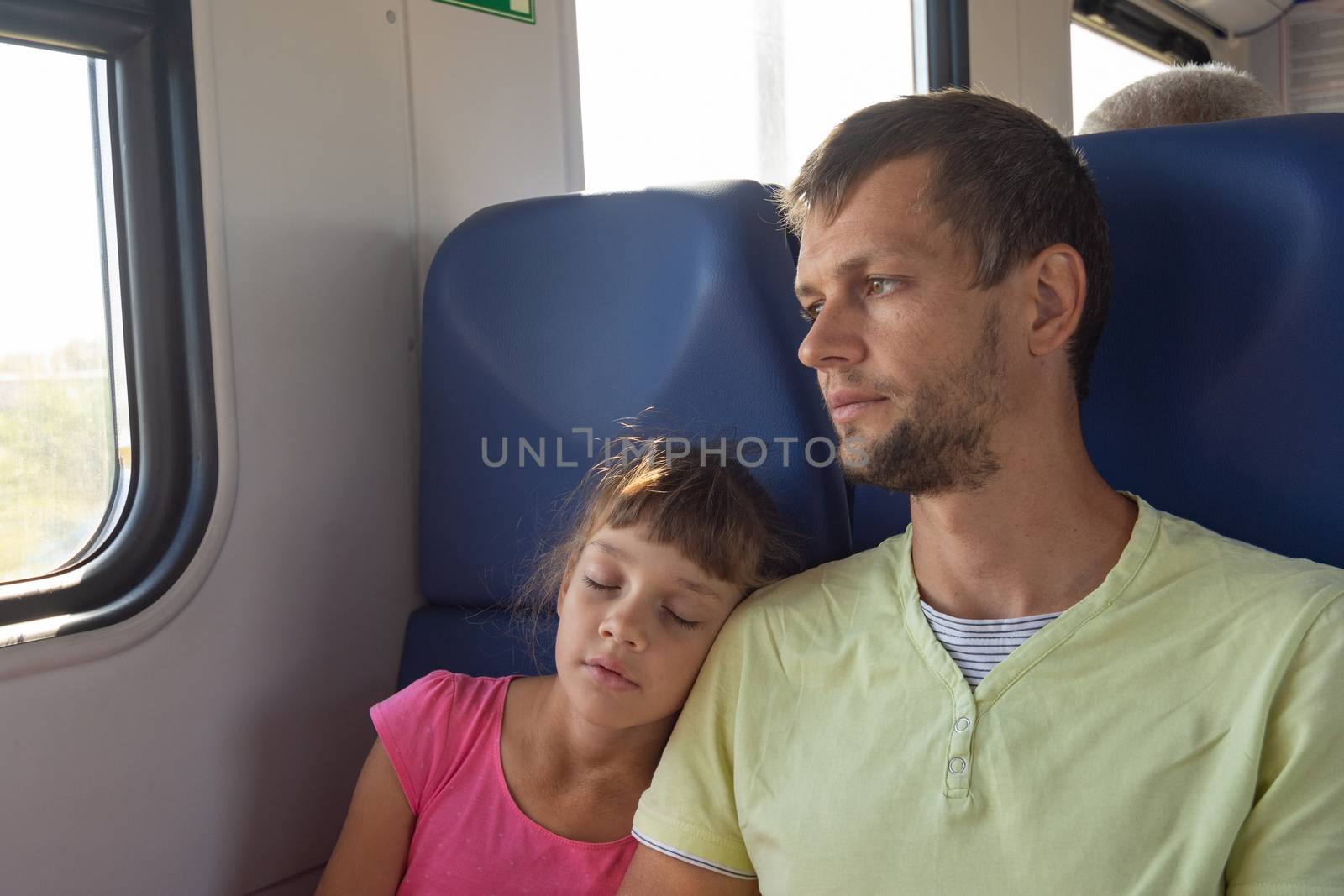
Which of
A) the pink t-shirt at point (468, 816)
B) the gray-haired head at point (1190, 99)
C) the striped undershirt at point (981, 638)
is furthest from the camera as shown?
the gray-haired head at point (1190, 99)

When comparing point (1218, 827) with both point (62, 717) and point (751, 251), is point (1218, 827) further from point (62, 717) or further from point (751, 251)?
point (62, 717)

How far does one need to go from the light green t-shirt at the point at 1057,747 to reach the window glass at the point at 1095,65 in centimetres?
352

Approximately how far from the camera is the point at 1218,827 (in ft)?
3.54

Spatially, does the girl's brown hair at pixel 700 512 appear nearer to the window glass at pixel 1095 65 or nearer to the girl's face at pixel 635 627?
the girl's face at pixel 635 627

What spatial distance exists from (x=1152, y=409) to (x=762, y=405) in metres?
0.51

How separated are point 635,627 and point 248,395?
87 centimetres

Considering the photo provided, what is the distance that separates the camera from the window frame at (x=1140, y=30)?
14.6 ft

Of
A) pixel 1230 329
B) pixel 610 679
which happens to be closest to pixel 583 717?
pixel 610 679

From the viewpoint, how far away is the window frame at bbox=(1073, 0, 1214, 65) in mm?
4438

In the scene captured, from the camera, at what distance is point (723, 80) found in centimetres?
330

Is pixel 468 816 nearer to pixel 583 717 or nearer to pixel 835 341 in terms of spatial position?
pixel 583 717

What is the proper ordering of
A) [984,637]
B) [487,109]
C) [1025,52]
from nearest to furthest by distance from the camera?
[984,637] → [487,109] → [1025,52]

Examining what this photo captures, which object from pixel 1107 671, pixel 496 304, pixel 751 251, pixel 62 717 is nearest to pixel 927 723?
pixel 1107 671

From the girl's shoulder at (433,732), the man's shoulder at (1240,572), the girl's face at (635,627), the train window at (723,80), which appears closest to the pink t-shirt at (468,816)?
the girl's shoulder at (433,732)
